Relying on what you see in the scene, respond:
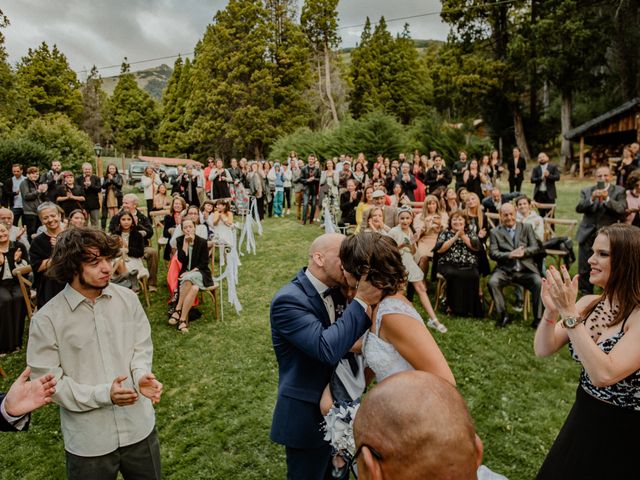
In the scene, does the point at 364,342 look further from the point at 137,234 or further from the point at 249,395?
the point at 137,234

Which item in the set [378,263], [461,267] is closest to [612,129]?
[461,267]

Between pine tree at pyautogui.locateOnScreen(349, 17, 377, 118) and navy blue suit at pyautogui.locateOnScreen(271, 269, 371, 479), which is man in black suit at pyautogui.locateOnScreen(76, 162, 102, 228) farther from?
pine tree at pyautogui.locateOnScreen(349, 17, 377, 118)

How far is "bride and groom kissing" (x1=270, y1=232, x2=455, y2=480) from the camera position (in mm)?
2051

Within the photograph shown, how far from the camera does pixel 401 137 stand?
2502cm

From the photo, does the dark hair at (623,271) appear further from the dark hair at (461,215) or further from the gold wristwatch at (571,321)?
the dark hair at (461,215)

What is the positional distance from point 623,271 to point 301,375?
1743 mm

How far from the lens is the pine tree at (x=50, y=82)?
155 ft

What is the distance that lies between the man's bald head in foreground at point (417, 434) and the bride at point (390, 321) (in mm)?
848

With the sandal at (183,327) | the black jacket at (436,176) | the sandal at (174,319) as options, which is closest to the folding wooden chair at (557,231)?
the black jacket at (436,176)

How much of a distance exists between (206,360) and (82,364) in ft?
11.2

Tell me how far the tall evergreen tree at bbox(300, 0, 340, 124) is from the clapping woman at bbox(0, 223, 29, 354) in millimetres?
31843

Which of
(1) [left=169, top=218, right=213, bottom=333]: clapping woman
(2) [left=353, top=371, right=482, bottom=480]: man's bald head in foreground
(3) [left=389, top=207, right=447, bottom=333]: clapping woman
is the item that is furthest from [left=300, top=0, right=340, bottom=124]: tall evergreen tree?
(2) [left=353, top=371, right=482, bottom=480]: man's bald head in foreground

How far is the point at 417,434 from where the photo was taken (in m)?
1.10

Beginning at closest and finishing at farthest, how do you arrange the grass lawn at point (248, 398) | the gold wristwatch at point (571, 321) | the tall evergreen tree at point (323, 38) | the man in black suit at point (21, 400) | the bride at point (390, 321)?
the man in black suit at point (21, 400) < the bride at point (390, 321) < the gold wristwatch at point (571, 321) < the grass lawn at point (248, 398) < the tall evergreen tree at point (323, 38)
